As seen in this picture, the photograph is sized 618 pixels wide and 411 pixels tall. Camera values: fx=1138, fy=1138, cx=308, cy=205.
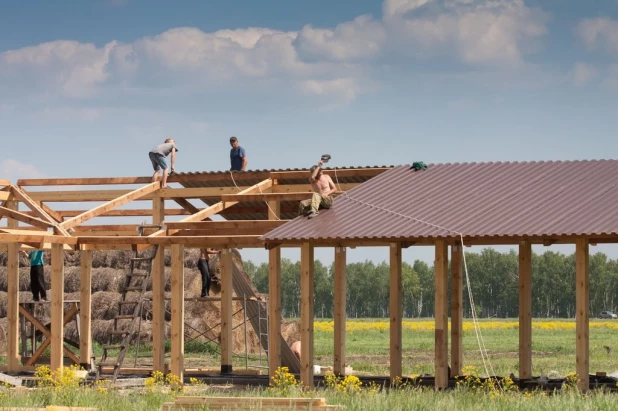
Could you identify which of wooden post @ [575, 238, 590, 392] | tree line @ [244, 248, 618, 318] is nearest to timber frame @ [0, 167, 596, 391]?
wooden post @ [575, 238, 590, 392]

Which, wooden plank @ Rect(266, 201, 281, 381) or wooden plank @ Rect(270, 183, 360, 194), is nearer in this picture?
wooden plank @ Rect(266, 201, 281, 381)

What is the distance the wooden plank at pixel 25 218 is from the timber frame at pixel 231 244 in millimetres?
30

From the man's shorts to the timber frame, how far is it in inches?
16.6

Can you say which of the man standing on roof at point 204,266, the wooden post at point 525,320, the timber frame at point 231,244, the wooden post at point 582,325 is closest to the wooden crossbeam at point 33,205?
the timber frame at point 231,244

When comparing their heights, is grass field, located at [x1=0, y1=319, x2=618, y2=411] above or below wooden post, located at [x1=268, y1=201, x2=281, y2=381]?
below

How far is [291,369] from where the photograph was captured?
26047mm

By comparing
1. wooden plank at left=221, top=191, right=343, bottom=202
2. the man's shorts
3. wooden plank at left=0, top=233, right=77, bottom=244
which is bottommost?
wooden plank at left=0, top=233, right=77, bottom=244

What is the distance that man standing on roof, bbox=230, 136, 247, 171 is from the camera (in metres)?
28.0

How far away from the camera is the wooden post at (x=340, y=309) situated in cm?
2436

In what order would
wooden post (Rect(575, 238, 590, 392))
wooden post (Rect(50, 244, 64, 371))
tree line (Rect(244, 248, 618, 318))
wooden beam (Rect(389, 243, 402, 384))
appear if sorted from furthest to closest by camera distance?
1. tree line (Rect(244, 248, 618, 318))
2. wooden post (Rect(50, 244, 64, 371))
3. wooden beam (Rect(389, 243, 402, 384))
4. wooden post (Rect(575, 238, 590, 392))

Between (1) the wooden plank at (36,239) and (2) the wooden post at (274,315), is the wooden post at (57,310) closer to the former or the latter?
(1) the wooden plank at (36,239)

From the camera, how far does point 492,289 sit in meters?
132

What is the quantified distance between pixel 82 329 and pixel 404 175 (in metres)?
8.17

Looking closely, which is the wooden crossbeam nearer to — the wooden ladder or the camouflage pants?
the wooden ladder
